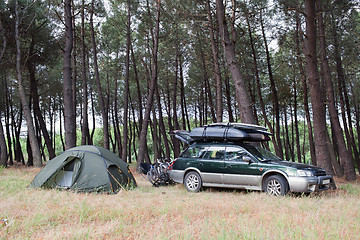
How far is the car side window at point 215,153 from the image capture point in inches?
366

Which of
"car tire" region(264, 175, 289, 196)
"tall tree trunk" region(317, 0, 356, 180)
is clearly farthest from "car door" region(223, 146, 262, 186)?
"tall tree trunk" region(317, 0, 356, 180)

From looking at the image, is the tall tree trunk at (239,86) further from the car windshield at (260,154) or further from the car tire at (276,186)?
the car tire at (276,186)

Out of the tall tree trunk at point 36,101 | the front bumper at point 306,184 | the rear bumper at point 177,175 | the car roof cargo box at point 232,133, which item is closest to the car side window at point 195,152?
the car roof cargo box at point 232,133

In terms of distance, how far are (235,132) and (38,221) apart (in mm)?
6004

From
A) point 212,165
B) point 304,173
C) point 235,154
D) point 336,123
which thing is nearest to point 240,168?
point 235,154

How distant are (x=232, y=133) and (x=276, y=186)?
2.06 metres

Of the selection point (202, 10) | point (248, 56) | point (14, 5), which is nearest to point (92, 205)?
point (202, 10)

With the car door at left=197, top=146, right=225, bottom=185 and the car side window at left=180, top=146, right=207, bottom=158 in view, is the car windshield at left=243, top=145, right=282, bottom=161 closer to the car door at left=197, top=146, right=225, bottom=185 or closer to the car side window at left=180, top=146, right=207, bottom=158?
the car door at left=197, top=146, right=225, bottom=185

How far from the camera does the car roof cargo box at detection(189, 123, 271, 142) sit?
902 cm

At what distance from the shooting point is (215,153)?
945 centimetres

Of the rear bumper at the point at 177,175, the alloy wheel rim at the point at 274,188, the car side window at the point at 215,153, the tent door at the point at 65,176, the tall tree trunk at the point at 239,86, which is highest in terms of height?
the tall tree trunk at the point at 239,86

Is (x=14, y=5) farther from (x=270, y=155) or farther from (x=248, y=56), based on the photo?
(x=270, y=155)

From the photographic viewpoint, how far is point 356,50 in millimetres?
15883

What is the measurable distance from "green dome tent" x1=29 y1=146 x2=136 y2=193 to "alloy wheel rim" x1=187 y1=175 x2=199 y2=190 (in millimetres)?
1971
